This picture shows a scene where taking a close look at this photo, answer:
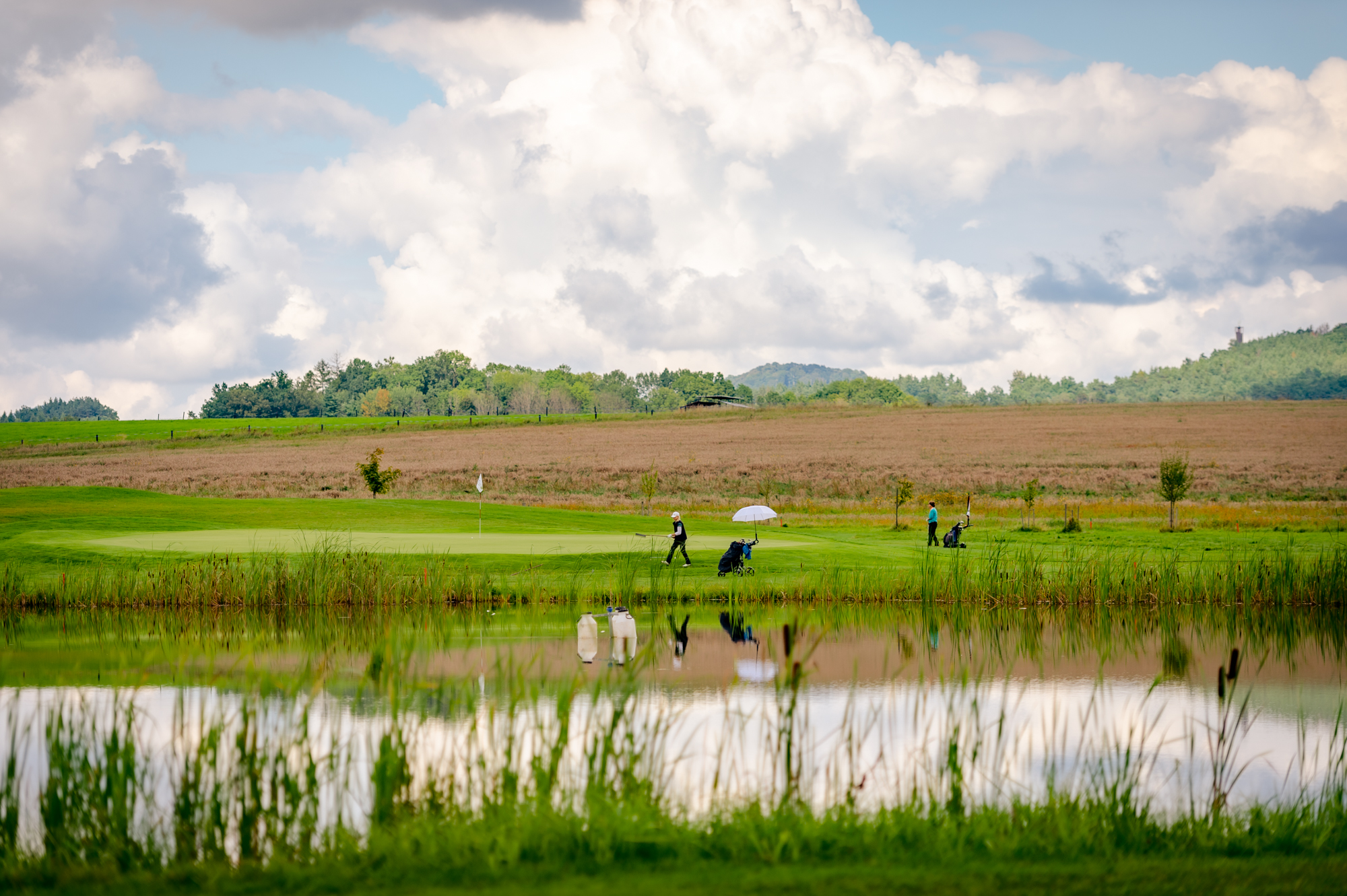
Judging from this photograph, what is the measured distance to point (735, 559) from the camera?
2625 centimetres

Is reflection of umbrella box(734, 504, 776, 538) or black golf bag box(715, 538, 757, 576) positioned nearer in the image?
black golf bag box(715, 538, 757, 576)

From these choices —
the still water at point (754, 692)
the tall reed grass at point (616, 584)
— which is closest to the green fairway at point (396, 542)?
the tall reed grass at point (616, 584)

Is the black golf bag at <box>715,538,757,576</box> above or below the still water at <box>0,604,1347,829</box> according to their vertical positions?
above

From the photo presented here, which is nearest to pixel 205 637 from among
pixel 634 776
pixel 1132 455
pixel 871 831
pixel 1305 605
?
pixel 634 776

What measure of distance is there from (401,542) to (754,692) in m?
16.3

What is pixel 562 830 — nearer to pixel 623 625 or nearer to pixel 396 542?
pixel 623 625

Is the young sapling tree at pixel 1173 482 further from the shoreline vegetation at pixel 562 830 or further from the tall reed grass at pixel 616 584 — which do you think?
the shoreline vegetation at pixel 562 830

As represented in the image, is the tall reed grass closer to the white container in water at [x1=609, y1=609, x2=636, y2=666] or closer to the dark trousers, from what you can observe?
the dark trousers

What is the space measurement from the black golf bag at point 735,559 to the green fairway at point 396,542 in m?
3.09

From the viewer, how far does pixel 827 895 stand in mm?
7281

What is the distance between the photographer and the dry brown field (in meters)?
60.6

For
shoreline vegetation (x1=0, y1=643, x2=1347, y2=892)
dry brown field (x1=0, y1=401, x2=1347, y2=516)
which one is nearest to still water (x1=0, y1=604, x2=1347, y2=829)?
shoreline vegetation (x1=0, y1=643, x2=1347, y2=892)

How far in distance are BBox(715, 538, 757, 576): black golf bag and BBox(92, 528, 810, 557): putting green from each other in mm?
2242

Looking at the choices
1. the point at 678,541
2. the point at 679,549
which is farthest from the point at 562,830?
the point at 679,549
